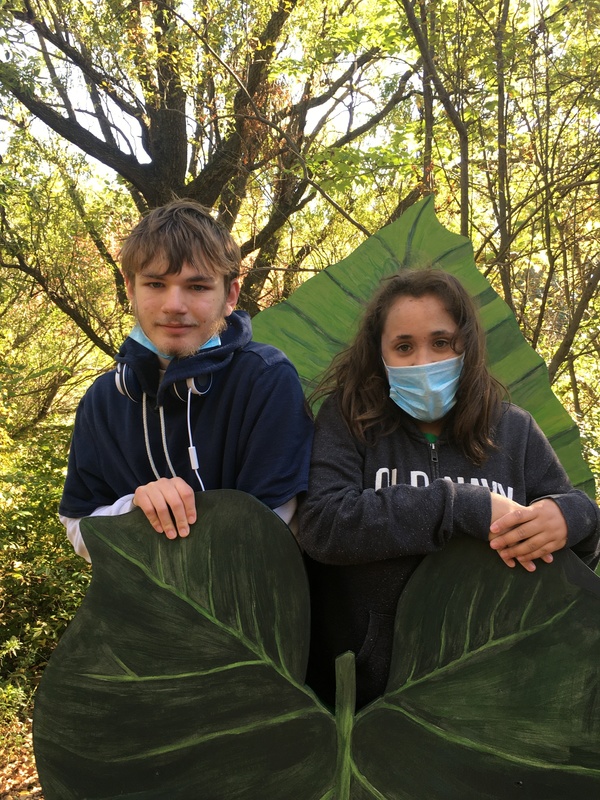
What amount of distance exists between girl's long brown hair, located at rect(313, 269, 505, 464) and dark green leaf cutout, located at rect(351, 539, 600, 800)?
9.0 inches

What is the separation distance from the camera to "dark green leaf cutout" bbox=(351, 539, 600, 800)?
3.93 feet

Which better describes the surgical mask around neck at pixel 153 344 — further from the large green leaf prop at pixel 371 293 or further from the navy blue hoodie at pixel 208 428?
the large green leaf prop at pixel 371 293

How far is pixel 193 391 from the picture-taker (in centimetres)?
134

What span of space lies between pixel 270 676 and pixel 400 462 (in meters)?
0.42

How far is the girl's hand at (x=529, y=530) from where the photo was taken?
118 centimetres

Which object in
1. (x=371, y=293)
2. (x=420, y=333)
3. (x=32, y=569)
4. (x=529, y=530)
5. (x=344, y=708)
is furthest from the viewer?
(x=32, y=569)

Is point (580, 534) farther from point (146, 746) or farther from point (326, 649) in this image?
point (146, 746)

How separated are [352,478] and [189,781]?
1.81ft

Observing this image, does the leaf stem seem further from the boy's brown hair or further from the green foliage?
the green foliage

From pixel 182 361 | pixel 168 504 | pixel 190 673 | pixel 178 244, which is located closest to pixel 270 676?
pixel 190 673

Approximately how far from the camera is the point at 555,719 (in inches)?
47.2

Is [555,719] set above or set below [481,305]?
below

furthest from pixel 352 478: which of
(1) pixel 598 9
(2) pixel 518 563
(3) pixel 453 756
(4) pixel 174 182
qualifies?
(4) pixel 174 182

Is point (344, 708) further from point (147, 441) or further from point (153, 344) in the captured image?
point (153, 344)
